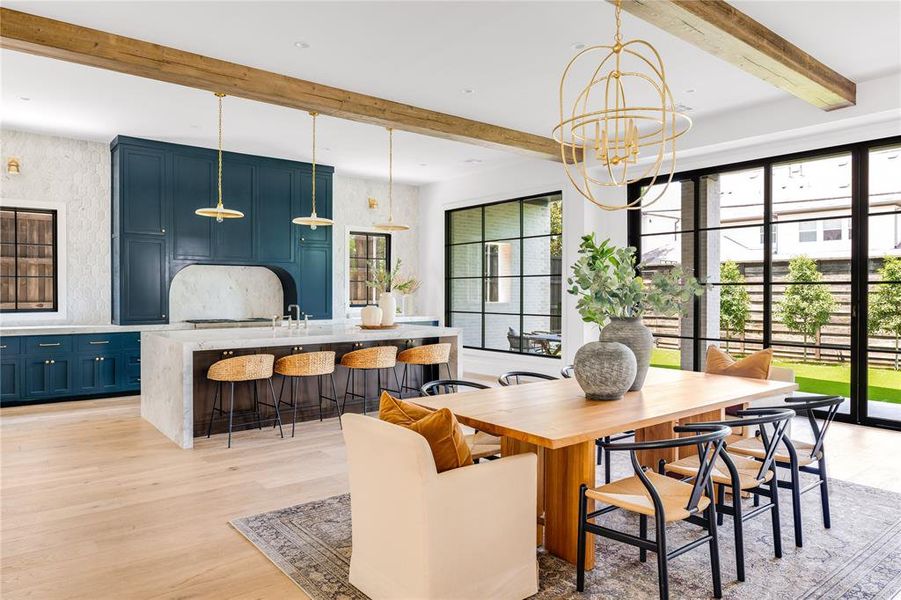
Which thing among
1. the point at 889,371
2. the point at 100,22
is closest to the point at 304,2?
the point at 100,22

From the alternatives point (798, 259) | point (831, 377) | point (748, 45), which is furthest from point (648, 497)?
point (831, 377)

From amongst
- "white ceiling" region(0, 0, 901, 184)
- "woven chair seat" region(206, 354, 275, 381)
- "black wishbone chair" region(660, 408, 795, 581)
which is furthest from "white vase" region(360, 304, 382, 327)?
"black wishbone chair" region(660, 408, 795, 581)

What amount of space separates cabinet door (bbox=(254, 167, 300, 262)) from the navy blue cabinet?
0.04 ft

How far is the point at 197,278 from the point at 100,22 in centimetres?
436

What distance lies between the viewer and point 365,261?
9.49m

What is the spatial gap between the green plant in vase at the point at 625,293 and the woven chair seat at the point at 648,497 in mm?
787

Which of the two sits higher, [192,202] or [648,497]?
[192,202]

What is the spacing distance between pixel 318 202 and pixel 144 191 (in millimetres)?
2191

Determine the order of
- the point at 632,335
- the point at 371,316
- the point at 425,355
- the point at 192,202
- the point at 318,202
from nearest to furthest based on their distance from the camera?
1. the point at 632,335
2. the point at 425,355
3. the point at 371,316
4. the point at 192,202
5. the point at 318,202

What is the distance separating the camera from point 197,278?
25.6ft

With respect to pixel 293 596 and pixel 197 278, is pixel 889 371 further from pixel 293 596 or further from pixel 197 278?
pixel 197 278

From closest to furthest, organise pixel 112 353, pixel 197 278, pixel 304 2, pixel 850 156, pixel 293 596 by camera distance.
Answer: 1. pixel 293 596
2. pixel 304 2
3. pixel 850 156
4. pixel 112 353
5. pixel 197 278

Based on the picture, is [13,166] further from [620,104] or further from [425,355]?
[620,104]

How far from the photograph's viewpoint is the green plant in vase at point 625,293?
3027 mm
